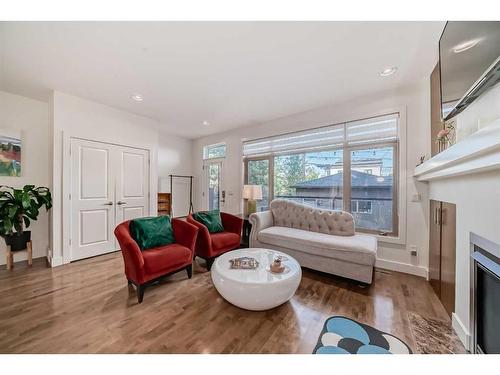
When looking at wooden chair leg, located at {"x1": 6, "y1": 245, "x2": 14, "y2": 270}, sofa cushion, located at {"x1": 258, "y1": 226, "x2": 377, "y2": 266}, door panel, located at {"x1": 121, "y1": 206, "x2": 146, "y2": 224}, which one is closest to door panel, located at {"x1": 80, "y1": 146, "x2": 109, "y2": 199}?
door panel, located at {"x1": 121, "y1": 206, "x2": 146, "y2": 224}

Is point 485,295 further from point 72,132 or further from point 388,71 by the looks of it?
point 72,132

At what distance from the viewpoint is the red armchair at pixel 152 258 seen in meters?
1.98

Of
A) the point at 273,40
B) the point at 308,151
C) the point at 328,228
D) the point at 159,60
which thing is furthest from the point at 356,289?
the point at 159,60

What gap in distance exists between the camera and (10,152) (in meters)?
2.93

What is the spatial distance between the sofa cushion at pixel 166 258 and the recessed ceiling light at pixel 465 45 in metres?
3.12

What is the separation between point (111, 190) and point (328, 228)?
3856 mm

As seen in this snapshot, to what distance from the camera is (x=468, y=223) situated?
1449mm

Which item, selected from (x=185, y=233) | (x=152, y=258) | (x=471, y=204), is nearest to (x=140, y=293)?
(x=152, y=258)

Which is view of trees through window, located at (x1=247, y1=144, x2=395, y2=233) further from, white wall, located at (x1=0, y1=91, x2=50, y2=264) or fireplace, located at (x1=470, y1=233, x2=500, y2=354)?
white wall, located at (x1=0, y1=91, x2=50, y2=264)

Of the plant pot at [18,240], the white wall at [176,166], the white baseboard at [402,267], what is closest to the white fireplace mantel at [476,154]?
the white baseboard at [402,267]

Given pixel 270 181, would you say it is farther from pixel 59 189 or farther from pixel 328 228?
pixel 59 189

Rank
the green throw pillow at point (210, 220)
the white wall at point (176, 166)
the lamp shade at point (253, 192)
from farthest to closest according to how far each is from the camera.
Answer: the white wall at point (176, 166) → the lamp shade at point (253, 192) → the green throw pillow at point (210, 220)

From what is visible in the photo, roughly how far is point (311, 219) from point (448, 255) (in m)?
1.64

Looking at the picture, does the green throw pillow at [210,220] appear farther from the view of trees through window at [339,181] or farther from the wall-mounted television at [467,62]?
the wall-mounted television at [467,62]
